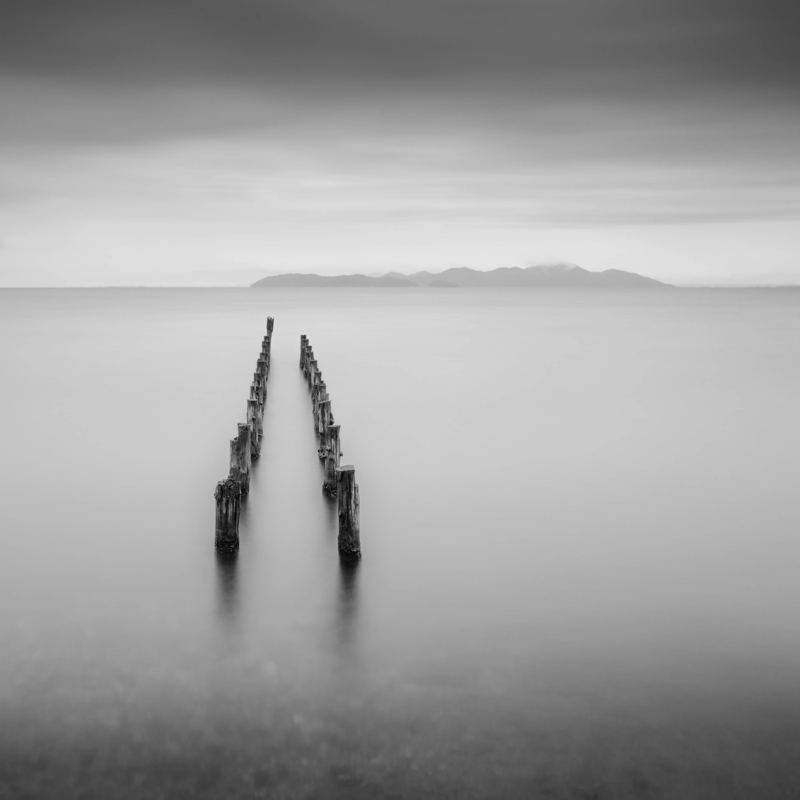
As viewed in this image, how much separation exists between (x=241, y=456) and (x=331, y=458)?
1.21m

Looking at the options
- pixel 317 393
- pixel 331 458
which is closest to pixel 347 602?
pixel 331 458

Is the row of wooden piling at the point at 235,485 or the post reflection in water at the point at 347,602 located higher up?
the row of wooden piling at the point at 235,485

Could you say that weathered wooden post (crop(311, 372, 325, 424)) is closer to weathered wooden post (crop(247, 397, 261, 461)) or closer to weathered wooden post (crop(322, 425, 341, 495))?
weathered wooden post (crop(247, 397, 261, 461))

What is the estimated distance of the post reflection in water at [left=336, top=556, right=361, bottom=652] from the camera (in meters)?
6.52

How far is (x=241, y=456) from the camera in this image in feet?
31.9

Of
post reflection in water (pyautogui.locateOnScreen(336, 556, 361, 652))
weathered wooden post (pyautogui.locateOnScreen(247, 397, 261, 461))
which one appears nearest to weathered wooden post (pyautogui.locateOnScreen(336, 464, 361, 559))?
post reflection in water (pyautogui.locateOnScreen(336, 556, 361, 652))

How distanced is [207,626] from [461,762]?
9.41 ft

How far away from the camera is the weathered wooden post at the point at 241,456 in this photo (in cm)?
951

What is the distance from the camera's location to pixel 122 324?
51.7m

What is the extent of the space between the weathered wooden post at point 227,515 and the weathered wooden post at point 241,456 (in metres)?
1.32

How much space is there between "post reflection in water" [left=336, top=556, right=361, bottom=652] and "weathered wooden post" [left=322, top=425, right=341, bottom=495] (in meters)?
2.23

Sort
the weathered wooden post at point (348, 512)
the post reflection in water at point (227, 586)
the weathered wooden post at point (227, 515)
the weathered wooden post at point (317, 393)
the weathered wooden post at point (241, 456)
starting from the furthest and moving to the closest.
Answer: the weathered wooden post at point (317, 393)
the weathered wooden post at point (241, 456)
the weathered wooden post at point (227, 515)
the weathered wooden post at point (348, 512)
the post reflection in water at point (227, 586)

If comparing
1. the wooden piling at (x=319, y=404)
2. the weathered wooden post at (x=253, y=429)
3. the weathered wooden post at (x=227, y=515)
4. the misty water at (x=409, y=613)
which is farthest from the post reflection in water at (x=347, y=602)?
the wooden piling at (x=319, y=404)

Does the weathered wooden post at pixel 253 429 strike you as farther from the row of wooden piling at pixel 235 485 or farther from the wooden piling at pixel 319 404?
the wooden piling at pixel 319 404
